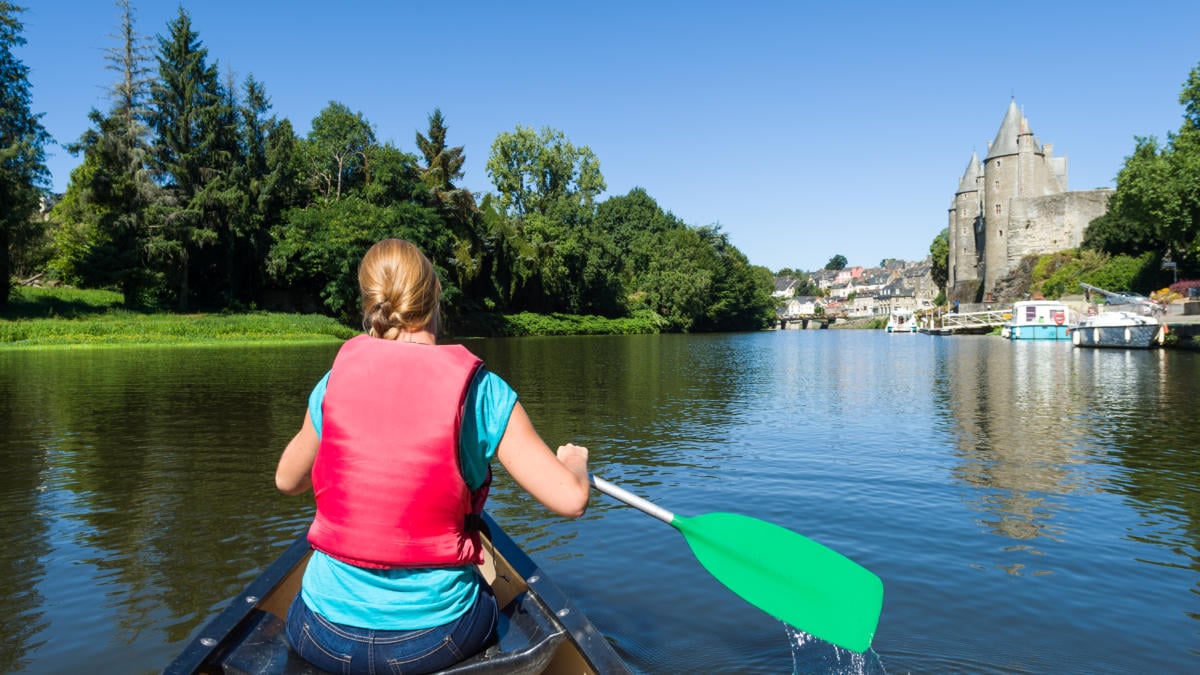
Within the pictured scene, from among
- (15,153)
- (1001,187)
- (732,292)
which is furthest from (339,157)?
(1001,187)

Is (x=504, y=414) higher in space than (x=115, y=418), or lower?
higher

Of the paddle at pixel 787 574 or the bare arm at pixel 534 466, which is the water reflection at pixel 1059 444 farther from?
the bare arm at pixel 534 466

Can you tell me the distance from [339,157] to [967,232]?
5705 cm

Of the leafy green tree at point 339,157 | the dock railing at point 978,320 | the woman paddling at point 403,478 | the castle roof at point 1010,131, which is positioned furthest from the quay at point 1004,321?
the leafy green tree at point 339,157

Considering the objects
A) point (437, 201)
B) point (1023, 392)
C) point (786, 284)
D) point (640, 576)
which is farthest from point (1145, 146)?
point (786, 284)

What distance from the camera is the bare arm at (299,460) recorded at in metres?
2.53

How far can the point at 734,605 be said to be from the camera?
5.21 meters

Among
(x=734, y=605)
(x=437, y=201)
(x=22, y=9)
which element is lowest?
(x=734, y=605)

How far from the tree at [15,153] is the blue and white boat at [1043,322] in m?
52.6

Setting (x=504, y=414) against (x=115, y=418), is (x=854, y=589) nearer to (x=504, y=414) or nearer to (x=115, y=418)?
(x=504, y=414)

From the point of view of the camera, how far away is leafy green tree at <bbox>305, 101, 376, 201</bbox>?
2078 inches

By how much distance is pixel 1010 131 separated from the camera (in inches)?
2709

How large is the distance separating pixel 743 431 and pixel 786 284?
178m

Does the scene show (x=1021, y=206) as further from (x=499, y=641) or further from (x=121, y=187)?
(x=499, y=641)
